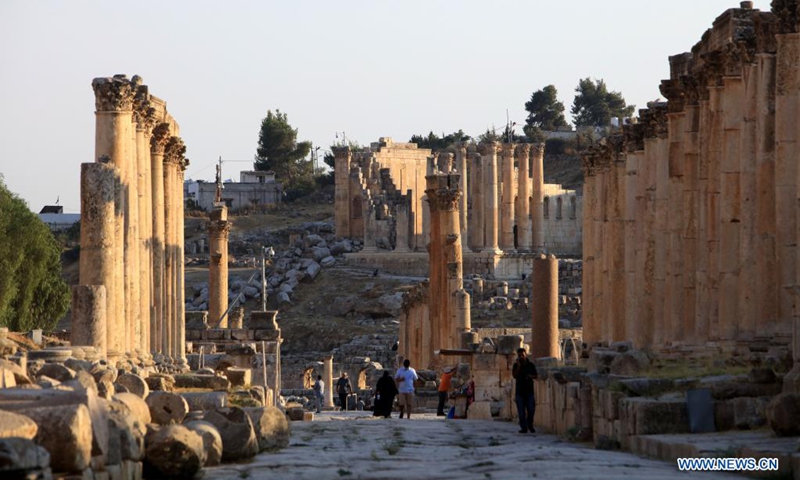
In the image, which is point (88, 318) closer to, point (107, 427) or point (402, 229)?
point (107, 427)

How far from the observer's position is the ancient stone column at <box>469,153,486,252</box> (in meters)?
90.5

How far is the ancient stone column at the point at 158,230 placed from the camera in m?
35.9

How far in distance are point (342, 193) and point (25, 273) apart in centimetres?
4621

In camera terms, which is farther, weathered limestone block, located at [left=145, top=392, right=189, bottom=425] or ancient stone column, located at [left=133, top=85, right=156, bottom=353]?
ancient stone column, located at [left=133, top=85, right=156, bottom=353]

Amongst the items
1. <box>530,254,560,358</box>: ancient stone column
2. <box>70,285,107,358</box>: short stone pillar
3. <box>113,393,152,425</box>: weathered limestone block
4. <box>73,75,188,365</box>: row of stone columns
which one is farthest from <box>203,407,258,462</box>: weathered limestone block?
<box>530,254,560,358</box>: ancient stone column

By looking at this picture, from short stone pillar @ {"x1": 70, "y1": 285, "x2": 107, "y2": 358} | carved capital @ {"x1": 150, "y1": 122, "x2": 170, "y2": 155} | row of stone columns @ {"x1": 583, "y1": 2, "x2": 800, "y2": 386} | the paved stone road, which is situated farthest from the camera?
carved capital @ {"x1": 150, "y1": 122, "x2": 170, "y2": 155}

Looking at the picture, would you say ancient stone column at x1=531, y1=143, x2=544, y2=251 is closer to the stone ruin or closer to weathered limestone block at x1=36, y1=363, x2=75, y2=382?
the stone ruin

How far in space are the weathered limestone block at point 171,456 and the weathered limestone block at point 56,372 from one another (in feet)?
13.4

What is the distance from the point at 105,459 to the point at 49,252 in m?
48.5

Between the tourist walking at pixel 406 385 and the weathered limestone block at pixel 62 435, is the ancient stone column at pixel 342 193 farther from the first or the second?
the weathered limestone block at pixel 62 435

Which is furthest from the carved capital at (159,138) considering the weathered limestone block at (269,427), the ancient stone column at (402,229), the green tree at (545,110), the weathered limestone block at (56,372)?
the green tree at (545,110)

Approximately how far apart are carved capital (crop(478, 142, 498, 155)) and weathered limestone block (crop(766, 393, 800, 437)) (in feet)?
236

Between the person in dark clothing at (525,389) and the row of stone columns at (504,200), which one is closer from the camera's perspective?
the person in dark clothing at (525,389)

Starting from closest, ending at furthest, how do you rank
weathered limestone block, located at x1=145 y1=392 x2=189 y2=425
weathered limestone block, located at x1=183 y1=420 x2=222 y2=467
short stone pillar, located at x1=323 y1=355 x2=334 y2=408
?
weathered limestone block, located at x1=183 y1=420 x2=222 y2=467 → weathered limestone block, located at x1=145 y1=392 x2=189 y2=425 → short stone pillar, located at x1=323 y1=355 x2=334 y2=408
